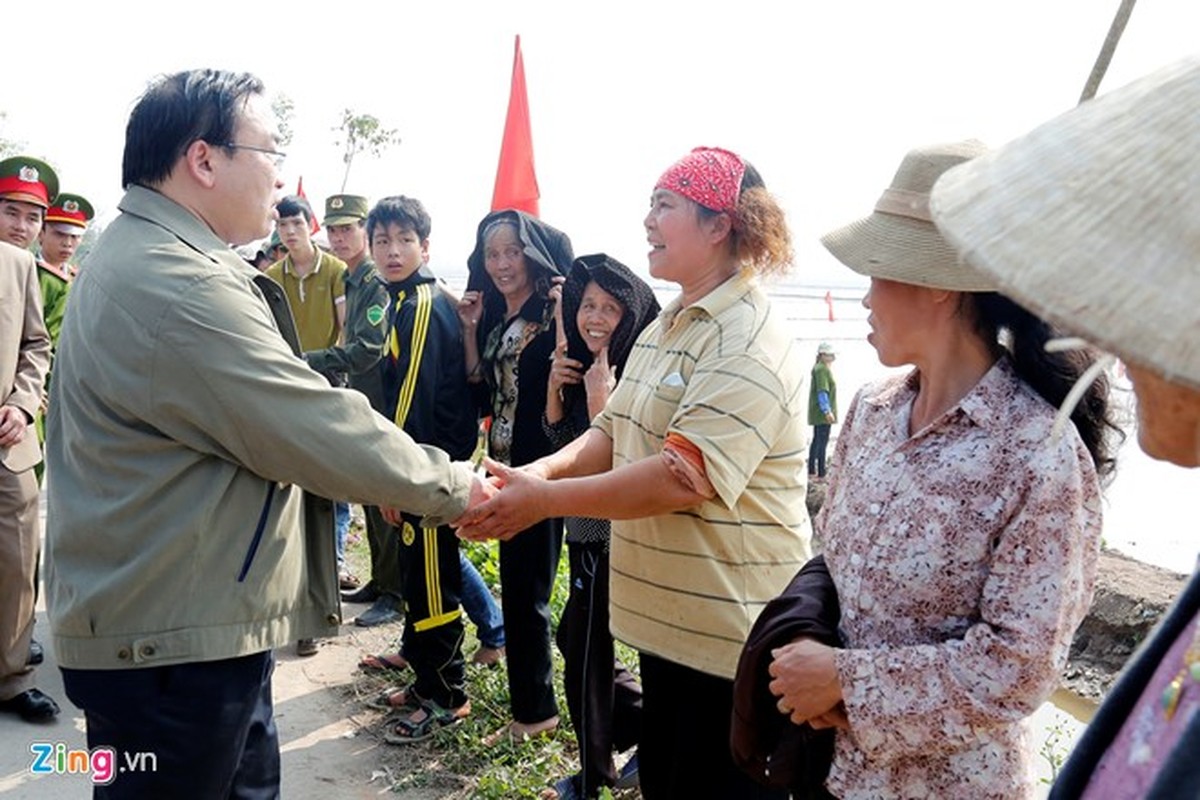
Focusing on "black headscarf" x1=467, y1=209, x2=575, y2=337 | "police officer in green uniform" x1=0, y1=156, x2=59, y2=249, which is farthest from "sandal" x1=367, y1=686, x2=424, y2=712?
"police officer in green uniform" x1=0, y1=156, x2=59, y2=249

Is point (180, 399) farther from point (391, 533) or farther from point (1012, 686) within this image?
point (391, 533)

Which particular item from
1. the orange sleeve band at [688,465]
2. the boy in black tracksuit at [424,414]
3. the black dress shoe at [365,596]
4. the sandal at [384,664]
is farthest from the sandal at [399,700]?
the orange sleeve band at [688,465]

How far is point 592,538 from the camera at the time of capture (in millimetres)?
3340

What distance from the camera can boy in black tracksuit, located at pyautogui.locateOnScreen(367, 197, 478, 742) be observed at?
3930 mm

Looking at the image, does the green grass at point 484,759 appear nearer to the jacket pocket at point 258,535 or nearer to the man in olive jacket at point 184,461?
the man in olive jacket at point 184,461

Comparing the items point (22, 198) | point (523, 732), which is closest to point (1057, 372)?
point (523, 732)

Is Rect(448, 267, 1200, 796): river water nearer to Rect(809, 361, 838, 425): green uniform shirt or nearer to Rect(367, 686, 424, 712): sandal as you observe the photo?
Rect(809, 361, 838, 425): green uniform shirt

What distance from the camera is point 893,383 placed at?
1947 mm

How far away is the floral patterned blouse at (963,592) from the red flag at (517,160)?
3839mm

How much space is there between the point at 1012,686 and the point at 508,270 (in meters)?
3.06

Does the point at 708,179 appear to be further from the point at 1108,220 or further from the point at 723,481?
the point at 1108,220

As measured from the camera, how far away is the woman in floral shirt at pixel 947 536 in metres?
1.51

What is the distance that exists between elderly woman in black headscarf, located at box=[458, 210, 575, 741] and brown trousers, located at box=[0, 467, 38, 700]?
200cm

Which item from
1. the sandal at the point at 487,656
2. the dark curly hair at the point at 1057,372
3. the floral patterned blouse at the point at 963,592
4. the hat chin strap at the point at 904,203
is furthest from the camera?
the sandal at the point at 487,656
